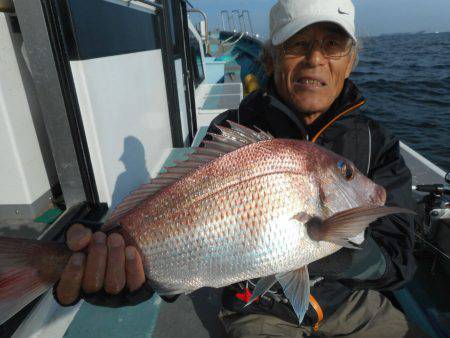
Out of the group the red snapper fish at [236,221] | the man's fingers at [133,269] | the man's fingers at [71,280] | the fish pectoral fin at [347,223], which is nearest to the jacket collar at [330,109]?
the red snapper fish at [236,221]

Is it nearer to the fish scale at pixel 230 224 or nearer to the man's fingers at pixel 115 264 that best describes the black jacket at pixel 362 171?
the fish scale at pixel 230 224

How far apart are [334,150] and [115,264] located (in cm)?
127

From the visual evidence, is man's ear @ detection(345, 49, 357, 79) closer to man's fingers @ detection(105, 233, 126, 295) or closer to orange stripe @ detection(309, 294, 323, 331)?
orange stripe @ detection(309, 294, 323, 331)

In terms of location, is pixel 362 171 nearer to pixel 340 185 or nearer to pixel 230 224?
pixel 340 185

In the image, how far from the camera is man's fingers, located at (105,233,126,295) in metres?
1.22

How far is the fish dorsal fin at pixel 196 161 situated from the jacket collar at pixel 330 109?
0.49 meters

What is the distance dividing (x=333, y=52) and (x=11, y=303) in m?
1.79

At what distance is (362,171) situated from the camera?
175cm

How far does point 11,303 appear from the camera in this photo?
1082mm

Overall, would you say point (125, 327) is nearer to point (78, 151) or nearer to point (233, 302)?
point (233, 302)

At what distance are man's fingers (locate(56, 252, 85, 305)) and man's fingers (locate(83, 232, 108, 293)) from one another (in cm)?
3

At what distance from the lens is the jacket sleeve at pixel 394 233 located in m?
1.51

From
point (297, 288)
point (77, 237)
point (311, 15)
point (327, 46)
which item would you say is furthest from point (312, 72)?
point (77, 237)

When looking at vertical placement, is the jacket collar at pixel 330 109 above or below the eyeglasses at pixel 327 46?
below
